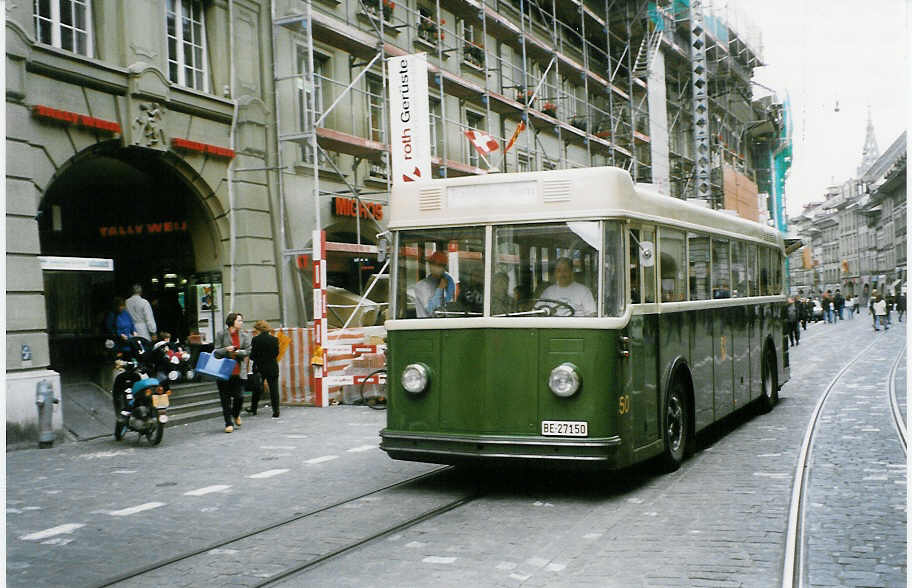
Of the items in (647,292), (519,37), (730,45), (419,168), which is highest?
(730,45)

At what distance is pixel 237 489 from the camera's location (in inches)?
356

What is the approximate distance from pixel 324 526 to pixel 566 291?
283cm

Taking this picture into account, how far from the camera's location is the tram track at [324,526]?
5812 mm

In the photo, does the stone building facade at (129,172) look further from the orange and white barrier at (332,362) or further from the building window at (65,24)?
the orange and white barrier at (332,362)

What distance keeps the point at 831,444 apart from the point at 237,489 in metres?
6.66

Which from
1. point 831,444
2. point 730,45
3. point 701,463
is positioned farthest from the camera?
point 730,45

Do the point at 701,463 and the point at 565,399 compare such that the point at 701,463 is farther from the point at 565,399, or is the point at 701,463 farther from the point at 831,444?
the point at 565,399

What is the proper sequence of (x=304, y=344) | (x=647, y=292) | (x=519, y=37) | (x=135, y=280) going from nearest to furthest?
(x=647, y=292) < (x=304, y=344) < (x=135, y=280) < (x=519, y=37)

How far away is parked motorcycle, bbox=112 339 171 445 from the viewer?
12.2 metres

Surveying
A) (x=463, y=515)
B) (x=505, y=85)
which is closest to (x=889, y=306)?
(x=505, y=85)

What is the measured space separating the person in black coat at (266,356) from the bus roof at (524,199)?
718cm

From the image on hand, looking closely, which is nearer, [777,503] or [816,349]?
[777,503]

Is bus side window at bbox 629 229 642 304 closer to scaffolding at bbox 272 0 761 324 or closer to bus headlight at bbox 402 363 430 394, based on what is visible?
bus headlight at bbox 402 363 430 394

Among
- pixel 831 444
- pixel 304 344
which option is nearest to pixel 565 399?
pixel 831 444
